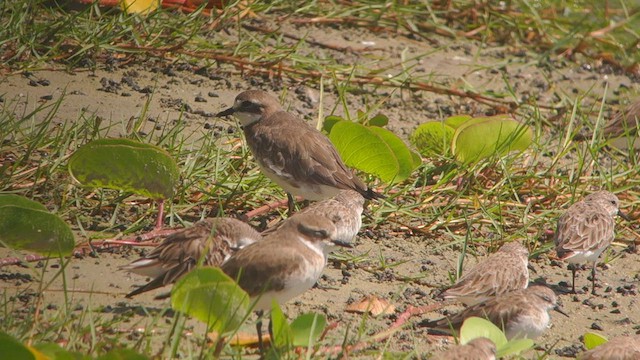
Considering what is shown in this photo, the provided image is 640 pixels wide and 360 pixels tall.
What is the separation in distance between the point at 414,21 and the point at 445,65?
0.67m

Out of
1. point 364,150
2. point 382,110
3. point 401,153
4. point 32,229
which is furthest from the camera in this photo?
point 382,110

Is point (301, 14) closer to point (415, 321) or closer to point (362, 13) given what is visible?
point (362, 13)

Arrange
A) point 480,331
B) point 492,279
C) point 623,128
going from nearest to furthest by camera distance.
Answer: point 480,331, point 492,279, point 623,128

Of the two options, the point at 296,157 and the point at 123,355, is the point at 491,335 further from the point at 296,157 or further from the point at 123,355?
the point at 296,157

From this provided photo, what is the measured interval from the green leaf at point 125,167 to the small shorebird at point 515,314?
166 cm

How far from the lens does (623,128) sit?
8945 millimetres

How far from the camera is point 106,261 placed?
19.6 ft

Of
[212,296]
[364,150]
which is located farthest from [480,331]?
[364,150]

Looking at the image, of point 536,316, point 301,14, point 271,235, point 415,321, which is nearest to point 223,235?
point 271,235

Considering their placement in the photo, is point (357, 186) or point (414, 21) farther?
point (414, 21)

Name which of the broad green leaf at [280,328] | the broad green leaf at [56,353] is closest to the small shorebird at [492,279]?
the broad green leaf at [280,328]

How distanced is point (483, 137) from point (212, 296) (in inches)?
133

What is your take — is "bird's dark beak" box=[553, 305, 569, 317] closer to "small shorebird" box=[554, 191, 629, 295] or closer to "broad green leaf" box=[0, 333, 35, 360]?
"small shorebird" box=[554, 191, 629, 295]

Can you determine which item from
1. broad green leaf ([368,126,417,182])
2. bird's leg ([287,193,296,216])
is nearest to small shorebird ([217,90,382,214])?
bird's leg ([287,193,296,216])
